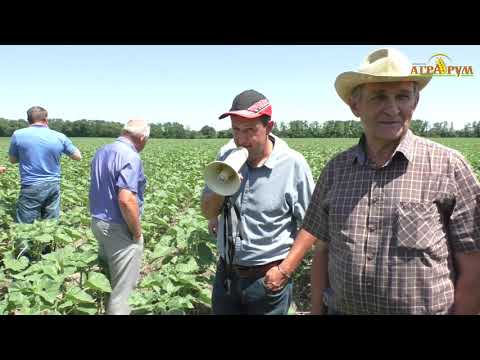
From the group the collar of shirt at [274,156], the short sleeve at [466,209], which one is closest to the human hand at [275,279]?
the collar of shirt at [274,156]

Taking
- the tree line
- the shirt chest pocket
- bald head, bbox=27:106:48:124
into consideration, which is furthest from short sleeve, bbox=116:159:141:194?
the tree line

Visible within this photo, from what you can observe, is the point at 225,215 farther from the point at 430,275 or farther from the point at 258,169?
the point at 430,275

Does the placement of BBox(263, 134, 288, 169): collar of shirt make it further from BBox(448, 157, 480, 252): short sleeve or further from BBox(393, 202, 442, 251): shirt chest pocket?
BBox(448, 157, 480, 252): short sleeve

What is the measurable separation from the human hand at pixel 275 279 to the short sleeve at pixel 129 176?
5.97 feet

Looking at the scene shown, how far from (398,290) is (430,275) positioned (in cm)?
15

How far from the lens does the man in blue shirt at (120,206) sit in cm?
395

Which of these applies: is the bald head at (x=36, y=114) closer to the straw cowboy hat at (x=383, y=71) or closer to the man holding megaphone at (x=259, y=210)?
the man holding megaphone at (x=259, y=210)

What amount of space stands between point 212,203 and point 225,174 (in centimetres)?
33

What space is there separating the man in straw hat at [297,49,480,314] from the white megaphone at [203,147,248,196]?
0.72 metres

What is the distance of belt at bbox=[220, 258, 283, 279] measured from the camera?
2875mm

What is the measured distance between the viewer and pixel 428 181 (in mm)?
1849
